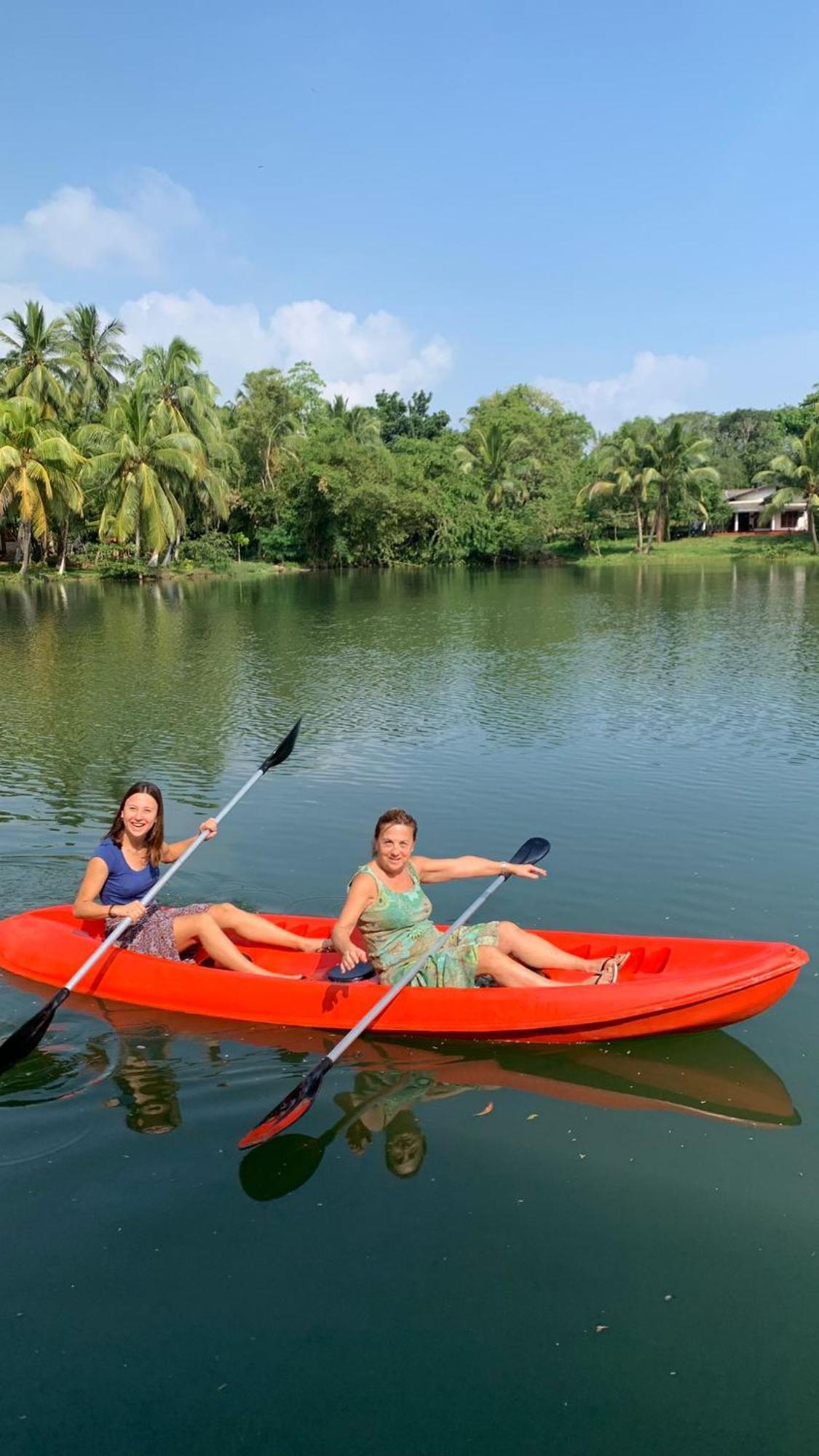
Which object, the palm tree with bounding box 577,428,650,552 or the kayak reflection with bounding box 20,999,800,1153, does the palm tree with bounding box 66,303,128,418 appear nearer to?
the palm tree with bounding box 577,428,650,552

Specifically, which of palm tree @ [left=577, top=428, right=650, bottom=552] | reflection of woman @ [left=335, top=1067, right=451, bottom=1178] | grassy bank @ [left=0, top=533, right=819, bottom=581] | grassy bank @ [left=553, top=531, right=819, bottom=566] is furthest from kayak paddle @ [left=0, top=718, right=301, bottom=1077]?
palm tree @ [left=577, top=428, right=650, bottom=552]

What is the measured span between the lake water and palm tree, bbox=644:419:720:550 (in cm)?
4458

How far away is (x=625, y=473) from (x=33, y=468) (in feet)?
93.4

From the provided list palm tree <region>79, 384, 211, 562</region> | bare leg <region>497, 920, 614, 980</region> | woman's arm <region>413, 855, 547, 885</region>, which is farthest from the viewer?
palm tree <region>79, 384, 211, 562</region>

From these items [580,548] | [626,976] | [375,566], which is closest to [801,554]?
[580,548]

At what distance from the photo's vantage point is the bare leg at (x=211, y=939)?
19.3ft

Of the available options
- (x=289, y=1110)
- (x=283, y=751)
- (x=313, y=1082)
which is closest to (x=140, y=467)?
(x=283, y=751)

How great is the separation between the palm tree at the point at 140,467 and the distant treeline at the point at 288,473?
0.08 metres

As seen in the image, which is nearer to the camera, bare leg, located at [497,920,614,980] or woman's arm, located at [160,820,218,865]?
bare leg, located at [497,920,614,980]

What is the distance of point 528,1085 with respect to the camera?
16.9 ft

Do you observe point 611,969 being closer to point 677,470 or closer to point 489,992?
point 489,992

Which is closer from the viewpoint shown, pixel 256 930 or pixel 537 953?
pixel 537 953

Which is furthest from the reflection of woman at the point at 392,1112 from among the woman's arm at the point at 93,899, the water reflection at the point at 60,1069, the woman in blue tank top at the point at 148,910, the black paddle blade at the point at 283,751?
the black paddle blade at the point at 283,751

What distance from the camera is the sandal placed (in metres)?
5.46
